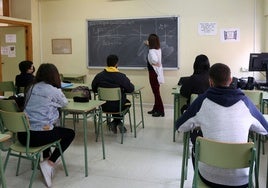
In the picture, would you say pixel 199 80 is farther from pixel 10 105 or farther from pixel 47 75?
pixel 10 105

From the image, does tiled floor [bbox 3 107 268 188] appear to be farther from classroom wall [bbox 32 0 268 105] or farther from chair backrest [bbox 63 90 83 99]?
classroom wall [bbox 32 0 268 105]

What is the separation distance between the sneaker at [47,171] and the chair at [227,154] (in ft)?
5.51

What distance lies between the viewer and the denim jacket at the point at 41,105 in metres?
2.81

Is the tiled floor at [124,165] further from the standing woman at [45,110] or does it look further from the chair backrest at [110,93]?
the chair backrest at [110,93]

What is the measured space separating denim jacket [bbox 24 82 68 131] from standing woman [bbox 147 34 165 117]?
2.91 meters

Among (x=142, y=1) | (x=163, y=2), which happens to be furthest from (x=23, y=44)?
(x=163, y=2)

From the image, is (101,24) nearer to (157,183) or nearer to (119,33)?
(119,33)

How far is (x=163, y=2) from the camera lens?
20.6 ft

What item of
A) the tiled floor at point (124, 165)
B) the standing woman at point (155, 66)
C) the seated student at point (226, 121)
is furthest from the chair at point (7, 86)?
the seated student at point (226, 121)

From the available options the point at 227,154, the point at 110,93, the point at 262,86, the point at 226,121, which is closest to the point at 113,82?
the point at 110,93

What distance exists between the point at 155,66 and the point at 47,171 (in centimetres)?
321

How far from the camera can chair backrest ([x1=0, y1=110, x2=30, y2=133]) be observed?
8.51 ft

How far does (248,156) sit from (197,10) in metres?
4.83

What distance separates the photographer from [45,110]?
2.83 metres
